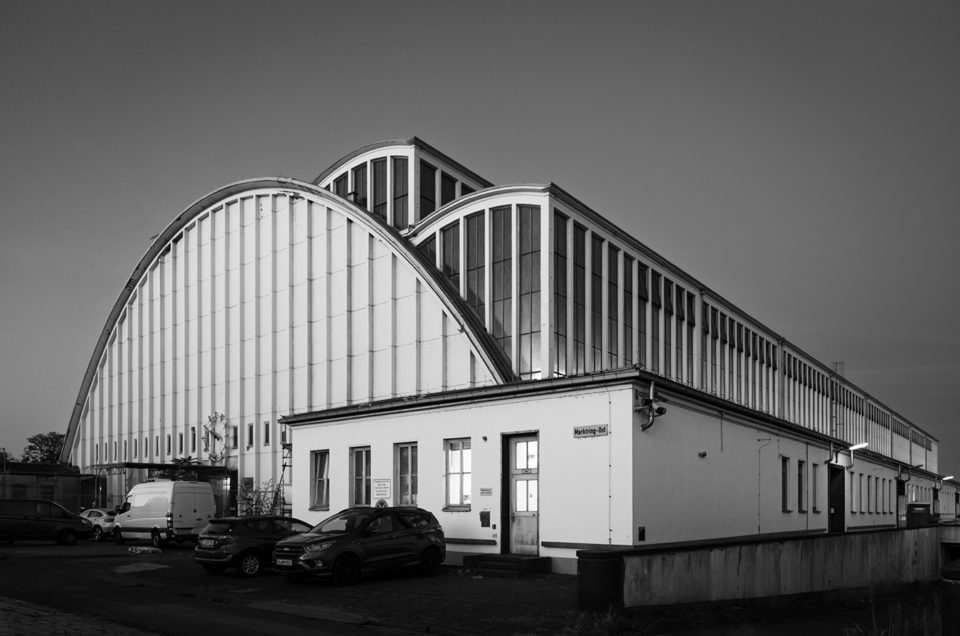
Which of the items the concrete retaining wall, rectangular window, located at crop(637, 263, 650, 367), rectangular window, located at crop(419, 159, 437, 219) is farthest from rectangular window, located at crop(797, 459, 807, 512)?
rectangular window, located at crop(419, 159, 437, 219)

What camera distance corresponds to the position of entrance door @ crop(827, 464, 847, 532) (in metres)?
36.0

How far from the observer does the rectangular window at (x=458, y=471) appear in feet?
78.8

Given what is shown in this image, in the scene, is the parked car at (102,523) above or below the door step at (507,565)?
below

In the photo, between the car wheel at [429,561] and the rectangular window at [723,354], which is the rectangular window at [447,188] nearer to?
the rectangular window at [723,354]

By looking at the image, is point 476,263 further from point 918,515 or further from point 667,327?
point 918,515

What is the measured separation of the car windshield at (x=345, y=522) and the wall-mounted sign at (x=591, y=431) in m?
5.02

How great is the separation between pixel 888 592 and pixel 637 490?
8.25 meters

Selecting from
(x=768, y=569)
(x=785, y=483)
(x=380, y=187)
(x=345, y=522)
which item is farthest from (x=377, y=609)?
(x=380, y=187)

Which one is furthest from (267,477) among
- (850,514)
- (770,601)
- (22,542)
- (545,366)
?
(770,601)

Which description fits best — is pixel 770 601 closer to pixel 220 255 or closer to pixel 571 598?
pixel 571 598

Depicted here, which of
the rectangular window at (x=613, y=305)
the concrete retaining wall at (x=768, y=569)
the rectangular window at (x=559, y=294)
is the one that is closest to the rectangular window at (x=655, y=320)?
the rectangular window at (x=613, y=305)

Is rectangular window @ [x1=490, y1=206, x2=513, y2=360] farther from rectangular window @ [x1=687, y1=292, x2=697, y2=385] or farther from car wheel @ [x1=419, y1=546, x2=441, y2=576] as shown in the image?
rectangular window @ [x1=687, y1=292, x2=697, y2=385]

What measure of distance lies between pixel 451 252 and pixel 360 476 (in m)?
14.2

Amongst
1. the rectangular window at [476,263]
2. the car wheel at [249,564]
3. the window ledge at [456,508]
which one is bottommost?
the car wheel at [249,564]
